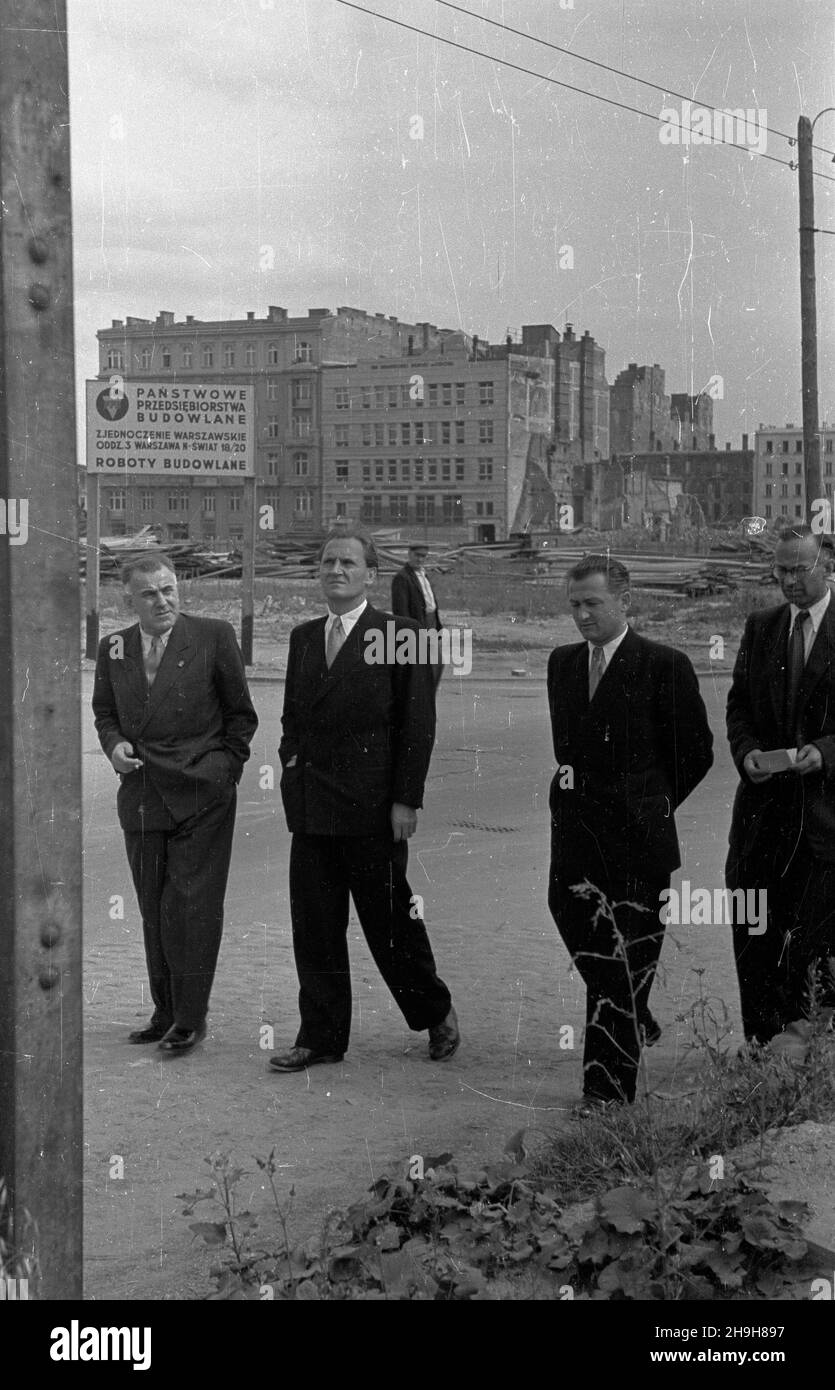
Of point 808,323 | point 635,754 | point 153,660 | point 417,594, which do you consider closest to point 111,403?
point 153,660

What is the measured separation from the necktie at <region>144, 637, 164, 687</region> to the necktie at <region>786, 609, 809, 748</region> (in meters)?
1.91

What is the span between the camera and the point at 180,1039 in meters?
5.08

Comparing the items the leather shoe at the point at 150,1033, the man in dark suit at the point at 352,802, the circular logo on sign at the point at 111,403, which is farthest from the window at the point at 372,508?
the leather shoe at the point at 150,1033

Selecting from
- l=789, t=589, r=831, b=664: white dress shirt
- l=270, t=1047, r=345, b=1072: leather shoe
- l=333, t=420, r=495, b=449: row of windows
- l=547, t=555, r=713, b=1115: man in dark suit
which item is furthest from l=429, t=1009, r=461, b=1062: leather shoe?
l=333, t=420, r=495, b=449: row of windows

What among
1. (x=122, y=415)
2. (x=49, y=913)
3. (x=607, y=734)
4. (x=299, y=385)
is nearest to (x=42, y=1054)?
(x=49, y=913)

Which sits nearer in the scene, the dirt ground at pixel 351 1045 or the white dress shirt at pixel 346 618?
the dirt ground at pixel 351 1045

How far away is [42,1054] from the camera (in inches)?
117

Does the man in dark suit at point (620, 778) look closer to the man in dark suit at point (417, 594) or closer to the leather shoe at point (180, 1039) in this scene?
the man in dark suit at point (417, 594)

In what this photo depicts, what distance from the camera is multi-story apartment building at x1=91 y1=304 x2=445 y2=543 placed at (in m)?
3.88

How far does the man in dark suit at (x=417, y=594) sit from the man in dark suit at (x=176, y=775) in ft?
1.77

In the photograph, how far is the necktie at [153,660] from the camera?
4.97m

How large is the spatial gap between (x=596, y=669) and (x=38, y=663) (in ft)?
7.42

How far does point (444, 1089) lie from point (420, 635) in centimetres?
138

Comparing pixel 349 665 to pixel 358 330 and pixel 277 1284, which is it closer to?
pixel 358 330
